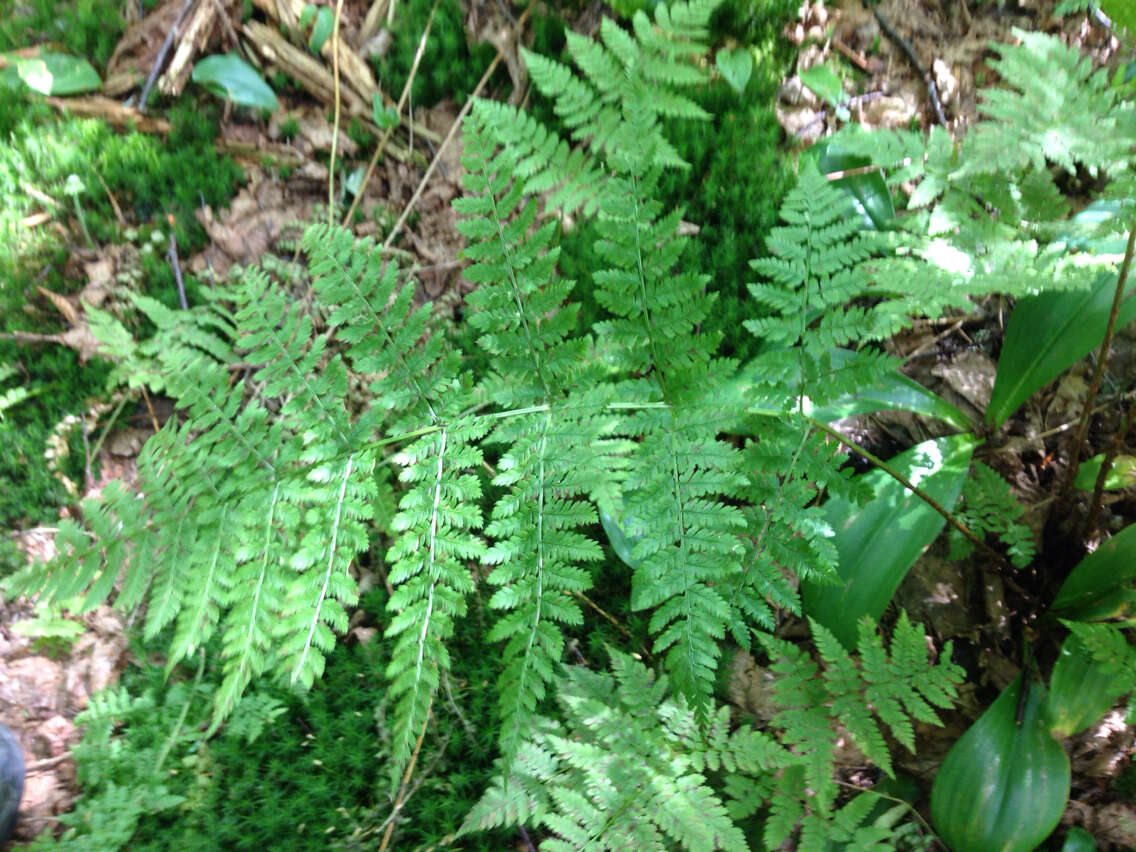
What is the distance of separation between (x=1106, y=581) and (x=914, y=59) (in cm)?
210

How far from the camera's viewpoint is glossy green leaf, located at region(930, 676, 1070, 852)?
2033mm

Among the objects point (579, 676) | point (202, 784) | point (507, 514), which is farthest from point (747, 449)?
point (202, 784)

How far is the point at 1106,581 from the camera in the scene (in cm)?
208

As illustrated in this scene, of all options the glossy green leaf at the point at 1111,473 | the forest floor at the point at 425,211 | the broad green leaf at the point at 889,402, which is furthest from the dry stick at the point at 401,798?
the glossy green leaf at the point at 1111,473

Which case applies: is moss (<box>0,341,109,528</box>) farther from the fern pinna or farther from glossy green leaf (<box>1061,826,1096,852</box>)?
glossy green leaf (<box>1061,826,1096,852</box>)

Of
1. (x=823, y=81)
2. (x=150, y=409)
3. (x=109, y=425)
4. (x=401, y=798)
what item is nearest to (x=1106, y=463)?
(x=823, y=81)

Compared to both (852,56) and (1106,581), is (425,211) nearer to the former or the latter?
(852,56)

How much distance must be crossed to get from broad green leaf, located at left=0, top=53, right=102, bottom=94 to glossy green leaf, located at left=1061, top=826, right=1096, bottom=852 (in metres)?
4.38

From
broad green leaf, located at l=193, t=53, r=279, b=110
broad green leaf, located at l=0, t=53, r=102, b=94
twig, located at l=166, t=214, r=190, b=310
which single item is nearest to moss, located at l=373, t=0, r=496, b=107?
broad green leaf, located at l=193, t=53, r=279, b=110

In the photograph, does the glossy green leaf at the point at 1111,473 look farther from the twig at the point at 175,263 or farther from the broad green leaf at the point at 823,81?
the twig at the point at 175,263

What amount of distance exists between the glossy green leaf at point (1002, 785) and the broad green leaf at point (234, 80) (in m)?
3.38

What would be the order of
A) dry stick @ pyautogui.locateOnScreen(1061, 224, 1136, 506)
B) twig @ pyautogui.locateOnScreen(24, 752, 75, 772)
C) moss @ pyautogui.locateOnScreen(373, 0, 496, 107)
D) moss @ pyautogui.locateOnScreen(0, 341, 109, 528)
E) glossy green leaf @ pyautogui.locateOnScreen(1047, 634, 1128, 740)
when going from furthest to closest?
moss @ pyautogui.locateOnScreen(373, 0, 496, 107) → moss @ pyautogui.locateOnScreen(0, 341, 109, 528) → twig @ pyautogui.locateOnScreen(24, 752, 75, 772) → glossy green leaf @ pyautogui.locateOnScreen(1047, 634, 1128, 740) → dry stick @ pyautogui.locateOnScreen(1061, 224, 1136, 506)

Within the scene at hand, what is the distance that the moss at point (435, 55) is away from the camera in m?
2.98

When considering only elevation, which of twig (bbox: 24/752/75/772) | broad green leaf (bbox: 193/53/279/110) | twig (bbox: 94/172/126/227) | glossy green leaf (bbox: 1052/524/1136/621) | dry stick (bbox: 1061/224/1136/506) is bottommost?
twig (bbox: 24/752/75/772)
